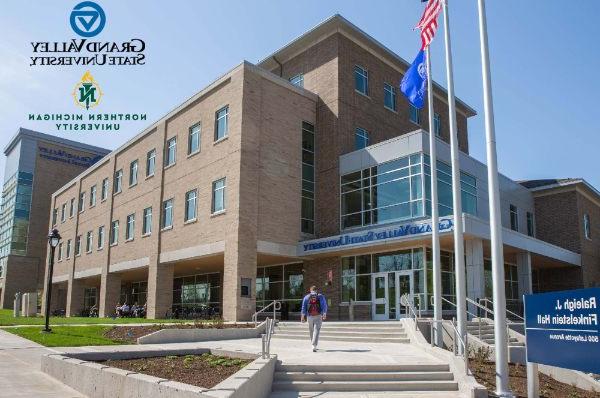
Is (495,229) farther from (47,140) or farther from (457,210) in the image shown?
(47,140)

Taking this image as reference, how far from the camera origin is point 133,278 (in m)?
45.8

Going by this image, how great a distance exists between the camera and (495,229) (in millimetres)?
10258

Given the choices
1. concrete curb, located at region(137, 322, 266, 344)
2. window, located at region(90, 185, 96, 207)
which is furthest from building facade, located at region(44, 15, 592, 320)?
window, located at region(90, 185, 96, 207)

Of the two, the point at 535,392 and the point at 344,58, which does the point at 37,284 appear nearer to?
the point at 344,58

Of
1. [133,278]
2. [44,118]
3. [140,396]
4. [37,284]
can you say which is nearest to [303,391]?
[140,396]

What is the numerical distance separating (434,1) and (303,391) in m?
10.8

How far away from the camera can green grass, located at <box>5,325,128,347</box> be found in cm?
1712

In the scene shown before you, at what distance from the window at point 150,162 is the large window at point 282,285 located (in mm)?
10186

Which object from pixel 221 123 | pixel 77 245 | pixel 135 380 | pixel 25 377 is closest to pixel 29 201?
pixel 77 245

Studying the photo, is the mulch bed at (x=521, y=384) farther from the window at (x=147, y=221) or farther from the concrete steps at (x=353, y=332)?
the window at (x=147, y=221)

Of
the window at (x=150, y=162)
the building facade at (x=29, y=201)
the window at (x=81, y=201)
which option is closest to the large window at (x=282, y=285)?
the window at (x=150, y=162)

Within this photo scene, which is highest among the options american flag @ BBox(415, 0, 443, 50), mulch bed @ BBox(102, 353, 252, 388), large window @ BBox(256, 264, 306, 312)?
american flag @ BBox(415, 0, 443, 50)

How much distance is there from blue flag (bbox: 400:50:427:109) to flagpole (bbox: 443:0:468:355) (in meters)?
2.35

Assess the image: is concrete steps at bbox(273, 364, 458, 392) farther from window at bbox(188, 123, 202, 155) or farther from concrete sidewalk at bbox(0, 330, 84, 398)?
window at bbox(188, 123, 202, 155)
